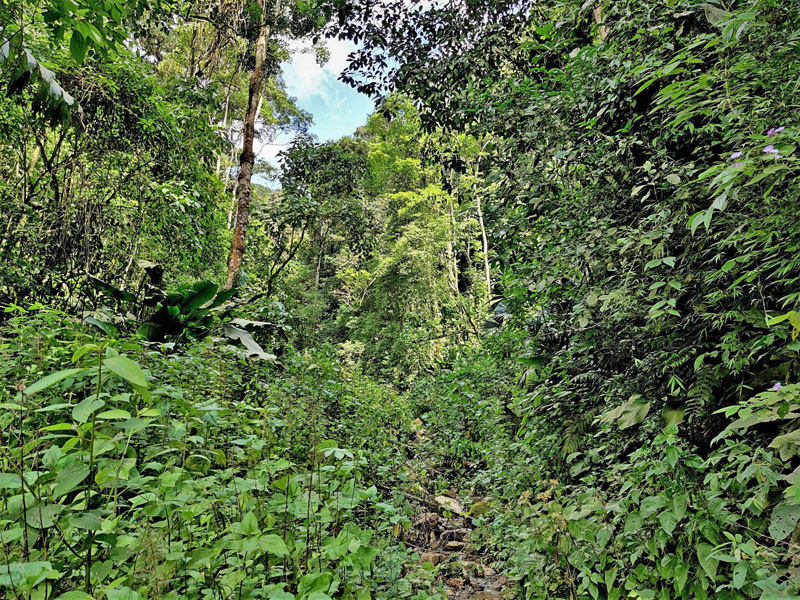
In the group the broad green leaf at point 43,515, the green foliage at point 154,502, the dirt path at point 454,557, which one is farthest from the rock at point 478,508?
the broad green leaf at point 43,515

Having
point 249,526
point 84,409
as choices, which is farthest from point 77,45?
point 249,526

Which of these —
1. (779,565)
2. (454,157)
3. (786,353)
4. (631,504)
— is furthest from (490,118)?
(779,565)

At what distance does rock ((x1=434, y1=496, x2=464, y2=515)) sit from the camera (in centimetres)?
360

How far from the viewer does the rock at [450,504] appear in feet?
11.8

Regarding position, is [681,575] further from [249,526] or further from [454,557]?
[454,557]

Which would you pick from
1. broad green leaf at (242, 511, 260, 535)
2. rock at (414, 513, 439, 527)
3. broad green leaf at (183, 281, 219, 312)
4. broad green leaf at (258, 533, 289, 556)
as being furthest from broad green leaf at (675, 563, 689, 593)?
broad green leaf at (183, 281, 219, 312)

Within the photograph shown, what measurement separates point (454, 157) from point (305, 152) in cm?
507

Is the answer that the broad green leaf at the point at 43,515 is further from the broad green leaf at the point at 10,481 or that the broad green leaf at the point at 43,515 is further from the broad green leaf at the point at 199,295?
the broad green leaf at the point at 199,295

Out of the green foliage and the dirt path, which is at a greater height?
the green foliage

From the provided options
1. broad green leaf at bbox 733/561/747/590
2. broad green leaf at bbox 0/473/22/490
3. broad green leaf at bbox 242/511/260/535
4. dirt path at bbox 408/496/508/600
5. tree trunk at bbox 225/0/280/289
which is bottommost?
dirt path at bbox 408/496/508/600

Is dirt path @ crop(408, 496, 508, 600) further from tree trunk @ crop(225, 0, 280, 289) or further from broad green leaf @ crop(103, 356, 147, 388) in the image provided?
tree trunk @ crop(225, 0, 280, 289)

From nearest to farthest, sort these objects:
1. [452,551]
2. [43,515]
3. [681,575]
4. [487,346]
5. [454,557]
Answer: [43,515], [681,575], [454,557], [452,551], [487,346]

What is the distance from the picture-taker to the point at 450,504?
3.66m

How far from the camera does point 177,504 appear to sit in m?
1.36
